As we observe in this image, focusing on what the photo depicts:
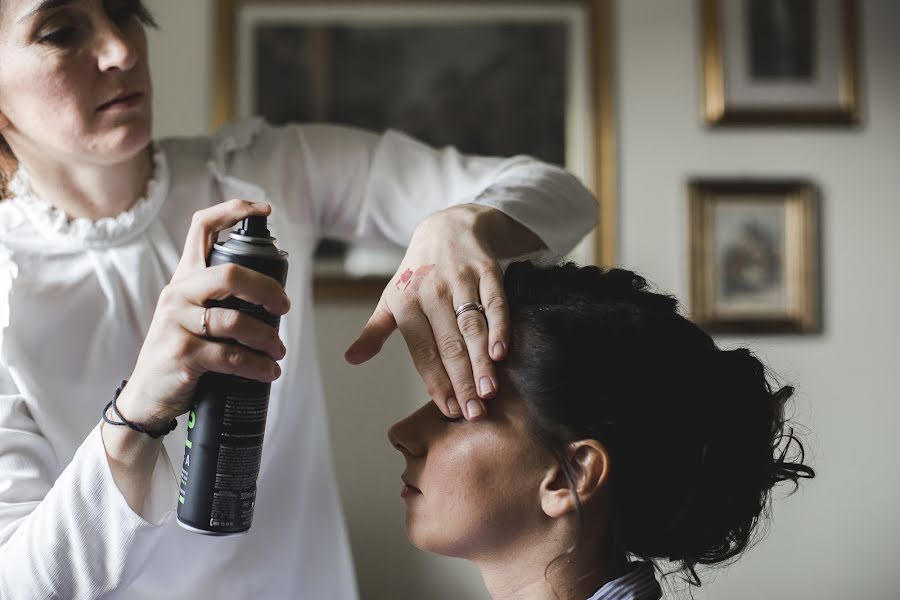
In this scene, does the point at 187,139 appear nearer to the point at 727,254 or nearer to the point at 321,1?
the point at 321,1

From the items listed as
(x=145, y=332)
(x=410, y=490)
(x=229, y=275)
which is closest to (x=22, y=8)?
(x=145, y=332)

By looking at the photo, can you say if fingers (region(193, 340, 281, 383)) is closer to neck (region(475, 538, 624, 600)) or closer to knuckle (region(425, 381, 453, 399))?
knuckle (region(425, 381, 453, 399))

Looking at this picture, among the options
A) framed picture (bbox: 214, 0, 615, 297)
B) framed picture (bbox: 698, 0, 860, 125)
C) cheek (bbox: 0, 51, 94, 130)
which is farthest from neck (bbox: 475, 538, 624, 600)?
framed picture (bbox: 698, 0, 860, 125)

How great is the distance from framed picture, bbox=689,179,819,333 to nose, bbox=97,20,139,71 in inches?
73.6

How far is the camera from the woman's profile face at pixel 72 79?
3.27 ft

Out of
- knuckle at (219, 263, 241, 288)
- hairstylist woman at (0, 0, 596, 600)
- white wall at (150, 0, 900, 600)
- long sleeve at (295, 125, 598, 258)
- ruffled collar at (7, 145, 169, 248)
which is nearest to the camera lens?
knuckle at (219, 263, 241, 288)

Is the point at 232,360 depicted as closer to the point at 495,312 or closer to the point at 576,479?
the point at 495,312

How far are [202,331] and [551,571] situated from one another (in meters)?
0.54

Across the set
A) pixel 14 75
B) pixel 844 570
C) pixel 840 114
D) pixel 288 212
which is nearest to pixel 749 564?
pixel 844 570

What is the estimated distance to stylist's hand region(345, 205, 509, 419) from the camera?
0.86 metres

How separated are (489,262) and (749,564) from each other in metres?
2.00

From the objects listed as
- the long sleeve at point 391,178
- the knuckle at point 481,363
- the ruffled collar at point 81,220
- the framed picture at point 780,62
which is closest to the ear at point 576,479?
the knuckle at point 481,363

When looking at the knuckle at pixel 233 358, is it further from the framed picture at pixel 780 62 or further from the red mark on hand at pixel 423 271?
the framed picture at pixel 780 62

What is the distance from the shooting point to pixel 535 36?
2.55 meters
